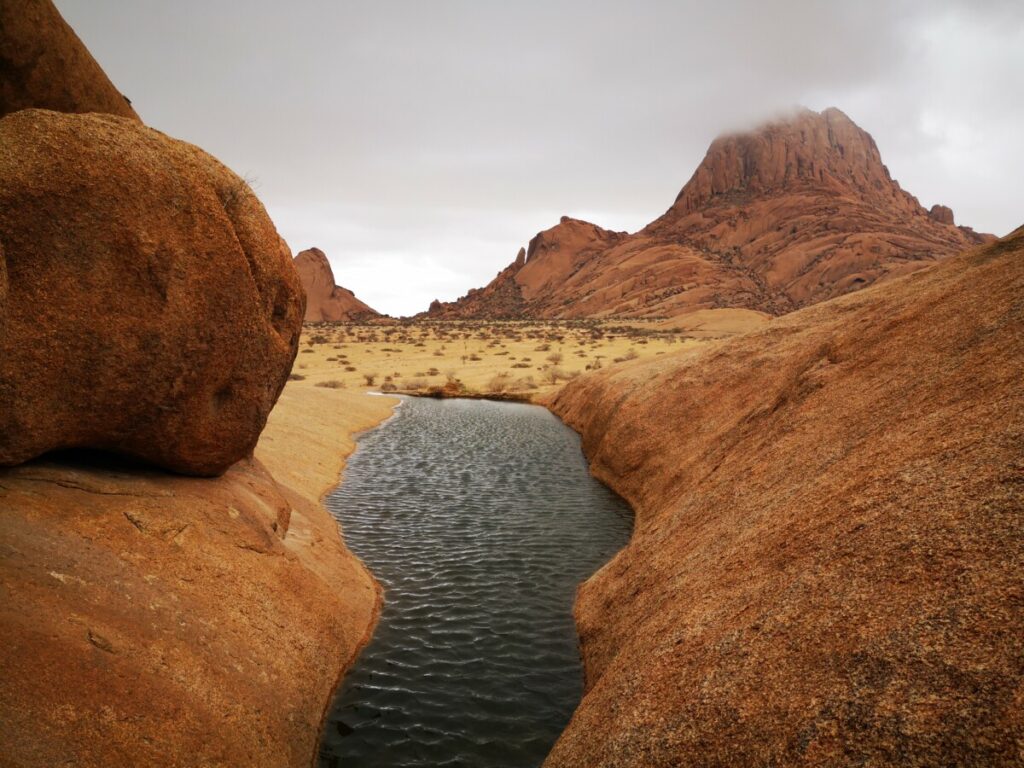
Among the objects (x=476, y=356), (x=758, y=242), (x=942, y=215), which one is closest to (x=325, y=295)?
(x=758, y=242)

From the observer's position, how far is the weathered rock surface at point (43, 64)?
6.80 meters

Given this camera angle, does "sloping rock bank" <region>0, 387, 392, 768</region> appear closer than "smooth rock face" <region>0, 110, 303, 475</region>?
Yes

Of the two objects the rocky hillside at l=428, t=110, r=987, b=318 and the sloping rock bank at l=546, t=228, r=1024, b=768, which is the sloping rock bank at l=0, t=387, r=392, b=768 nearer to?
the sloping rock bank at l=546, t=228, r=1024, b=768

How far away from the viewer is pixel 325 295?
174 metres

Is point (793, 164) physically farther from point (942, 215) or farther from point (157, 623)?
point (157, 623)

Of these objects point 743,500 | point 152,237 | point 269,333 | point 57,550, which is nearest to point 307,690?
point 57,550

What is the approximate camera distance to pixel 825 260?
4862 inches

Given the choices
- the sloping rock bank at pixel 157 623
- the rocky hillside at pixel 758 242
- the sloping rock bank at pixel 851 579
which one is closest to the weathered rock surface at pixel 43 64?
the sloping rock bank at pixel 157 623

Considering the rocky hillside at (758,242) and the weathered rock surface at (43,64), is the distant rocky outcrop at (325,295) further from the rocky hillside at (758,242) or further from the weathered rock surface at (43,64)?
the weathered rock surface at (43,64)

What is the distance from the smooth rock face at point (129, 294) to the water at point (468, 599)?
4327 mm

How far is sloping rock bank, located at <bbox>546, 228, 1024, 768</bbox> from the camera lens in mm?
3707

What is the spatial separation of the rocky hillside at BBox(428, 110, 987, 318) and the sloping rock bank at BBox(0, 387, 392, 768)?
11255 centimetres

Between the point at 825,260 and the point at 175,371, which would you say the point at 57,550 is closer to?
the point at 175,371

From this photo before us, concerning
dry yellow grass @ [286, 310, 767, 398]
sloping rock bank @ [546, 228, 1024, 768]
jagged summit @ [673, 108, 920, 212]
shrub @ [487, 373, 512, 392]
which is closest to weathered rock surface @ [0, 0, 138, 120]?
sloping rock bank @ [546, 228, 1024, 768]
